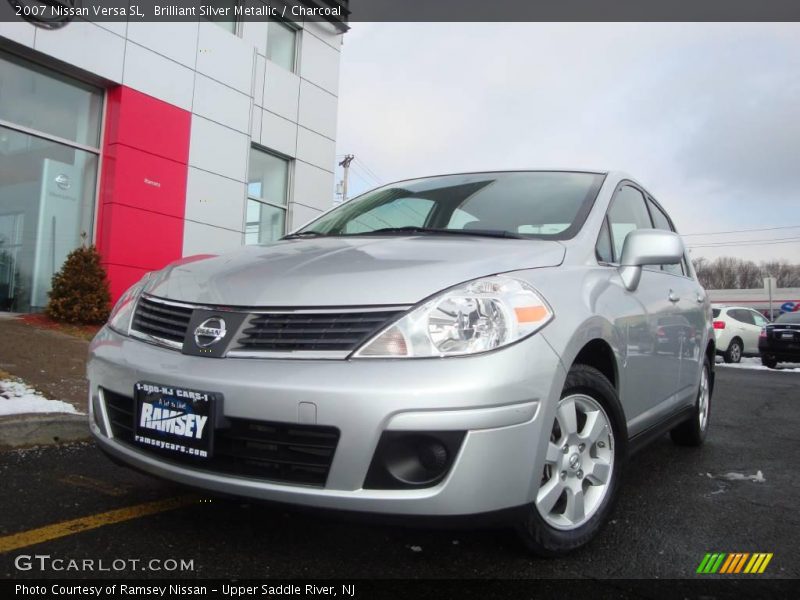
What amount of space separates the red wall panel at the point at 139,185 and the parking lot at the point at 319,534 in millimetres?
6336

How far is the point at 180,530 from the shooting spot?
2.23 meters

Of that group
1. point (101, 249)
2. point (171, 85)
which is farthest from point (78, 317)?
point (171, 85)

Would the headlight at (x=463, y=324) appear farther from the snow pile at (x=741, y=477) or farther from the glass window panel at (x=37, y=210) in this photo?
the glass window panel at (x=37, y=210)

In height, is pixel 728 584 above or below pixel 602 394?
below

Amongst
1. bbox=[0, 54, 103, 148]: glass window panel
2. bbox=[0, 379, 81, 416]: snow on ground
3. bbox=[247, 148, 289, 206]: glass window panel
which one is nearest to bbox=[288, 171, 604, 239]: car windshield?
bbox=[0, 379, 81, 416]: snow on ground

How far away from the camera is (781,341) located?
12.7m

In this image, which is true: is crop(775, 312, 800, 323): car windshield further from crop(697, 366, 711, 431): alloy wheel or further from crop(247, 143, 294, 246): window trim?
crop(697, 366, 711, 431): alloy wheel

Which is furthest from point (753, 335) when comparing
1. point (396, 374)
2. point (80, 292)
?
point (396, 374)

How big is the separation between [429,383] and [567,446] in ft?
2.22

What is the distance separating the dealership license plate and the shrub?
6440 millimetres

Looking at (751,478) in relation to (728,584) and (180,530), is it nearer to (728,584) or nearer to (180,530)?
(728,584)

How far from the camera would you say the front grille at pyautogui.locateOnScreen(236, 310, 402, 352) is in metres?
1.82

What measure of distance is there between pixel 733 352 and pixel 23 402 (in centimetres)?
1489

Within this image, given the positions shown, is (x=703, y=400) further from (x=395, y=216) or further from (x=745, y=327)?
(x=745, y=327)
